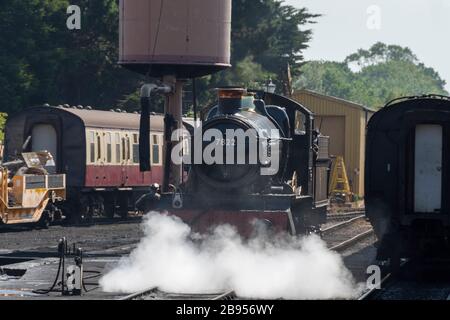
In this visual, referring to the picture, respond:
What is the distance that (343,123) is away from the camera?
44.3 meters

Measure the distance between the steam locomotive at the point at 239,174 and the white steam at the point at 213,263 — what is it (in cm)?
19

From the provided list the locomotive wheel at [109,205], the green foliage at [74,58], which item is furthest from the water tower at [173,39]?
the green foliage at [74,58]

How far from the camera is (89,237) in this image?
25.2m

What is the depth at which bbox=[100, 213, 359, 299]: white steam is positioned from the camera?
15953 mm

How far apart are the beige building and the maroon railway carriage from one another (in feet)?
43.0

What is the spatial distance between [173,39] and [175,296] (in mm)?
8138

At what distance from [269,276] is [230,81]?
115ft

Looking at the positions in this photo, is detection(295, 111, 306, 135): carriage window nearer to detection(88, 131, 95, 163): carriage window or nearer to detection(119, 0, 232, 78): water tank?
detection(119, 0, 232, 78): water tank

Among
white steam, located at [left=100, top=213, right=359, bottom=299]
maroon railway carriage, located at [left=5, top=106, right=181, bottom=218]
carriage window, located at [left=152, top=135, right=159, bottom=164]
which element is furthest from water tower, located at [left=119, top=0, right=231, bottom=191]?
carriage window, located at [left=152, top=135, right=159, bottom=164]

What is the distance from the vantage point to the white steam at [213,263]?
16.0m

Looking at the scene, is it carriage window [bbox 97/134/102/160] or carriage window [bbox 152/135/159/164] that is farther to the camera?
carriage window [bbox 152/135/159/164]

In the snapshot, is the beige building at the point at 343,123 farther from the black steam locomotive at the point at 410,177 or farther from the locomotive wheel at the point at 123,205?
the black steam locomotive at the point at 410,177
